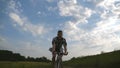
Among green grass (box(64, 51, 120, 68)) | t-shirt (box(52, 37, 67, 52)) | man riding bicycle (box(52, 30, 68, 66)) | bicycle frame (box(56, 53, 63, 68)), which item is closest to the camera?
bicycle frame (box(56, 53, 63, 68))

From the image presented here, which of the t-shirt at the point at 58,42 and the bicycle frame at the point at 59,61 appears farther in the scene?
the t-shirt at the point at 58,42

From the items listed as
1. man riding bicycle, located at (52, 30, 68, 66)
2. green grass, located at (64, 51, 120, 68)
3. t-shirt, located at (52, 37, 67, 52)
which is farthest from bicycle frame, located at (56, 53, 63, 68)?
green grass, located at (64, 51, 120, 68)

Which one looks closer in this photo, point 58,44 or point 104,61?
point 58,44

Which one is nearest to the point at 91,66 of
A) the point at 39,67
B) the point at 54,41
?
the point at 39,67

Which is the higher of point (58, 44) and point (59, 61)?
point (58, 44)

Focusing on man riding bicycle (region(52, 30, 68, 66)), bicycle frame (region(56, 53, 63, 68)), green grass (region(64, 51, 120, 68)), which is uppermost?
green grass (region(64, 51, 120, 68))

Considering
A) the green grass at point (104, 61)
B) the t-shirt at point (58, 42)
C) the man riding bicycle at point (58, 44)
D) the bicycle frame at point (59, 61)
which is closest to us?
the bicycle frame at point (59, 61)

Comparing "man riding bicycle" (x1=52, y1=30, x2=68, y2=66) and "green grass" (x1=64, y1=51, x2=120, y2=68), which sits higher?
"green grass" (x1=64, y1=51, x2=120, y2=68)

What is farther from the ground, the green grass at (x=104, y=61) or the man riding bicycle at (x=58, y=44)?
the green grass at (x=104, y=61)

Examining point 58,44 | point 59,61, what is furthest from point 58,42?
point 59,61

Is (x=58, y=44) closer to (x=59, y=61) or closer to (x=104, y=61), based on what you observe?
(x=59, y=61)

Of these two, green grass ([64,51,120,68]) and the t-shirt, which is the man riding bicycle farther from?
green grass ([64,51,120,68])

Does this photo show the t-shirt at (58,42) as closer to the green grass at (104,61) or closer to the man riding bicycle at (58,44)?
the man riding bicycle at (58,44)

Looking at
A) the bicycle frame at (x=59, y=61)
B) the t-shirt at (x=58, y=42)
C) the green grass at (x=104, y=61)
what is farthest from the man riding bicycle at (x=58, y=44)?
the green grass at (x=104, y=61)
